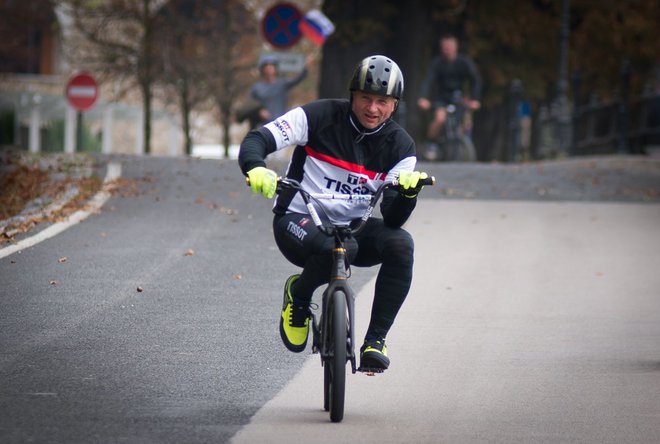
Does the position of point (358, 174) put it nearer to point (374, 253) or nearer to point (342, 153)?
point (342, 153)

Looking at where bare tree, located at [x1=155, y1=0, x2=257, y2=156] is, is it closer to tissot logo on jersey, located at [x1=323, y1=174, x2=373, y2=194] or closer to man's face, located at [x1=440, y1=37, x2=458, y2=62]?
man's face, located at [x1=440, y1=37, x2=458, y2=62]

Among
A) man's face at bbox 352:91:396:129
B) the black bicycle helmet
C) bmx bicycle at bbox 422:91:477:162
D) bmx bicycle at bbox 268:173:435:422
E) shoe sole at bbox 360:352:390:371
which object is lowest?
bmx bicycle at bbox 422:91:477:162

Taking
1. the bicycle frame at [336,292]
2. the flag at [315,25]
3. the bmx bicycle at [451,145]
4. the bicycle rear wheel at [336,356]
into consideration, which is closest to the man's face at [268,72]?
the flag at [315,25]

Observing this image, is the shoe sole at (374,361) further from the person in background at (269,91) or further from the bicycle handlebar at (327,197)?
the person in background at (269,91)

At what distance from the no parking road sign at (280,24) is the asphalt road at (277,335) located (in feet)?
24.4

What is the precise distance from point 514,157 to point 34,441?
74.1ft

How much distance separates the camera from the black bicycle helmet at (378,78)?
274 inches

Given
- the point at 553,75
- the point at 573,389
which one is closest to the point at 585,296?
the point at 573,389

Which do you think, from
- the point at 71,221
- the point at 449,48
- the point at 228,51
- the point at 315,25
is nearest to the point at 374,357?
the point at 71,221

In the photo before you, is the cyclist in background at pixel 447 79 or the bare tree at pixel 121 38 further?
the bare tree at pixel 121 38

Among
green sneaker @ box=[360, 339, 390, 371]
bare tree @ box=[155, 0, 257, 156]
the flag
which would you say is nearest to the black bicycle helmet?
green sneaker @ box=[360, 339, 390, 371]

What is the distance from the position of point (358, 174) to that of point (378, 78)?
1.58 ft

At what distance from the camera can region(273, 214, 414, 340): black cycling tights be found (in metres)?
7.06

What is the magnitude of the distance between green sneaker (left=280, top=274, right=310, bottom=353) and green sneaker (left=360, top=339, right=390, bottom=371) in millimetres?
497
